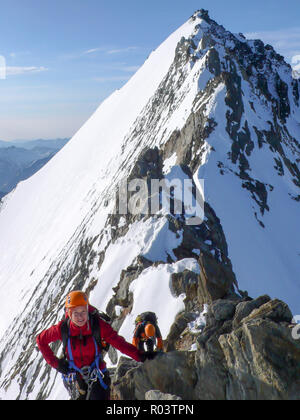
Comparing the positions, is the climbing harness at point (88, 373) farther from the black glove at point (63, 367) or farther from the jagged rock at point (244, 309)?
the jagged rock at point (244, 309)

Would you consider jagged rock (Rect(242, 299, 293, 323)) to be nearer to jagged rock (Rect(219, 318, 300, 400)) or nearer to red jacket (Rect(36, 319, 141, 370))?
jagged rock (Rect(219, 318, 300, 400))

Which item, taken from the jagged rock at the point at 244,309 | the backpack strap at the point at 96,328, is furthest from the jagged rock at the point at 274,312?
the backpack strap at the point at 96,328

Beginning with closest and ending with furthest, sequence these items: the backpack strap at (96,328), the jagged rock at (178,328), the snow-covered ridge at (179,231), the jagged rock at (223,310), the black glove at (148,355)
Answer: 1. the backpack strap at (96,328)
2. the black glove at (148,355)
3. the jagged rock at (223,310)
4. the jagged rock at (178,328)
5. the snow-covered ridge at (179,231)

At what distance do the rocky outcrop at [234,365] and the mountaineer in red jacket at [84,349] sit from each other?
40.2 inches

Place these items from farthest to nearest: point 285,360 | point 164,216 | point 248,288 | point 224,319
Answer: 1. point 248,288
2. point 164,216
3. point 224,319
4. point 285,360

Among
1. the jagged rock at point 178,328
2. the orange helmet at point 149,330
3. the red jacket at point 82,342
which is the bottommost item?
the red jacket at point 82,342

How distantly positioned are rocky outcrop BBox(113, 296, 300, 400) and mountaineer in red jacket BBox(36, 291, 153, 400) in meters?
1.02

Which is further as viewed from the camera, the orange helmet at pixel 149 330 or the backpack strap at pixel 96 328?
the orange helmet at pixel 149 330

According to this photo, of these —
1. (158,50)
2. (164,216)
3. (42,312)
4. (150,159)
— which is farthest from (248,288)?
(158,50)

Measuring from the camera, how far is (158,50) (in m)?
109

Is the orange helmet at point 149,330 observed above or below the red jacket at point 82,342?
above

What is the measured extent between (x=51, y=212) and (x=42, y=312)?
149ft

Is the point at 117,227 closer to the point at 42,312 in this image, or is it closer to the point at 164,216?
the point at 164,216

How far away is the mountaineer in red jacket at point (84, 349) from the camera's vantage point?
6891 millimetres
